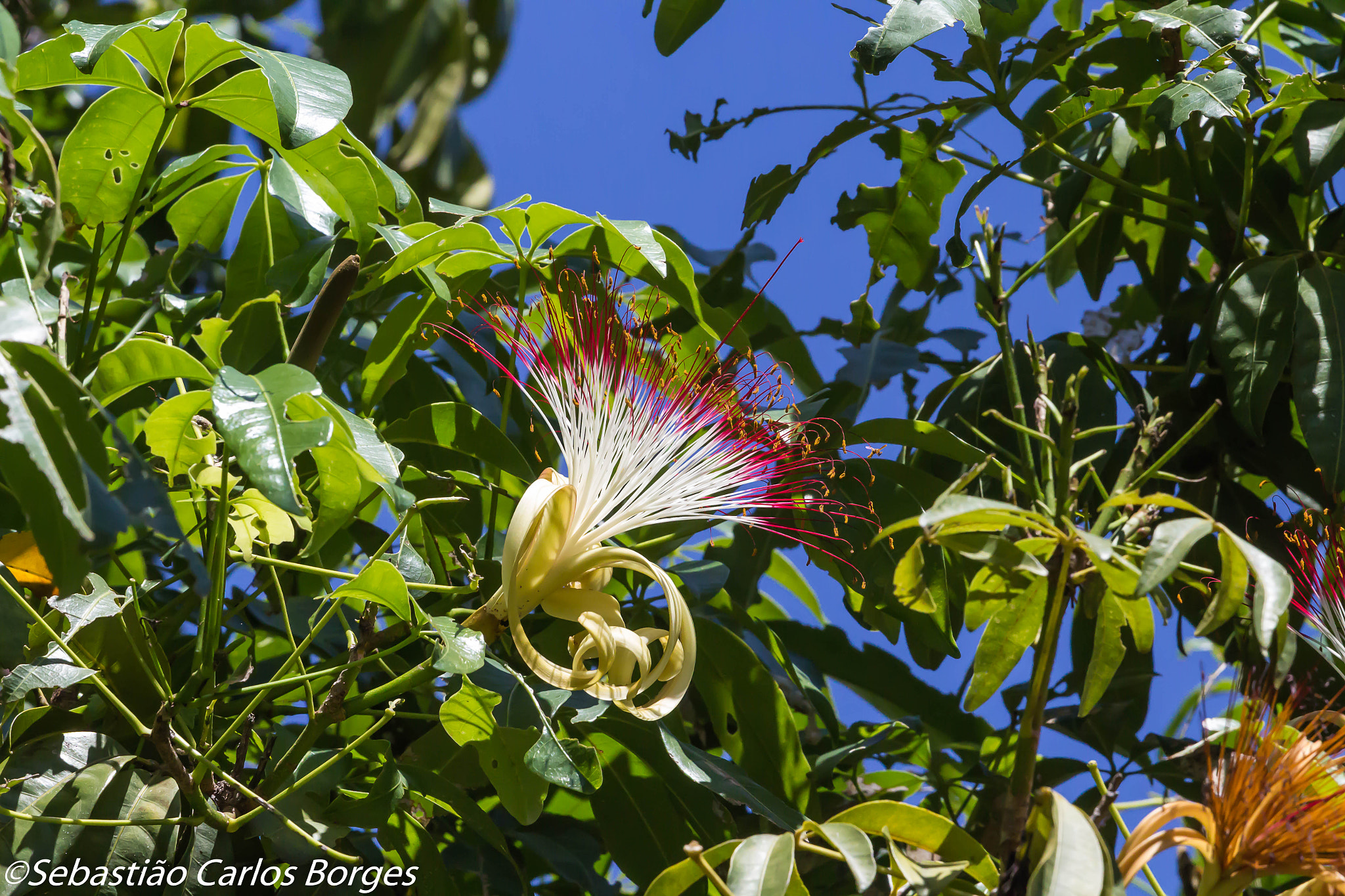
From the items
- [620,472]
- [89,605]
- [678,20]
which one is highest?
[678,20]

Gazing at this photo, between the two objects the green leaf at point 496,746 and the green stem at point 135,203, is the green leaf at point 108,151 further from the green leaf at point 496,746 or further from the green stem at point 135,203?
the green leaf at point 496,746

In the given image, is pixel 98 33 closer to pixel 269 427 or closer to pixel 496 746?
pixel 269 427

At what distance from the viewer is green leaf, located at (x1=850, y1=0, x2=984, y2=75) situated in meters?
1.04

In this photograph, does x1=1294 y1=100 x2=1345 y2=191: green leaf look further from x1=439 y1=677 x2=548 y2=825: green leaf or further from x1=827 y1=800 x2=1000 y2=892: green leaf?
x1=439 y1=677 x2=548 y2=825: green leaf

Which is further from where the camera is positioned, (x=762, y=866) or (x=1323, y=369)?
(x=1323, y=369)

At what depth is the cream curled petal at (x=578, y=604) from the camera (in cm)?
98

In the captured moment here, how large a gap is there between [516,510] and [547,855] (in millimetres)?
415

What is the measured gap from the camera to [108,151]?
105 cm

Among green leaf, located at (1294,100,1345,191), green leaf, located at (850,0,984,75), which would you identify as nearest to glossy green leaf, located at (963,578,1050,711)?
green leaf, located at (850,0,984,75)

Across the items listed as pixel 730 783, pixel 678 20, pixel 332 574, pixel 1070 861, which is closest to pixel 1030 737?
pixel 1070 861

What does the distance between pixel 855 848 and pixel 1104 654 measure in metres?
0.25

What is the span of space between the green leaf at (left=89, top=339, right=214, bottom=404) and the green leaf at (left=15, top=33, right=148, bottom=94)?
0.29 metres

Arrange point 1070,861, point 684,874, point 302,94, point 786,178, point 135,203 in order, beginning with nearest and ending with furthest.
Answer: point 1070,861 → point 684,874 → point 302,94 → point 135,203 → point 786,178

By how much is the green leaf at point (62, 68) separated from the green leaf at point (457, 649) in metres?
0.56
